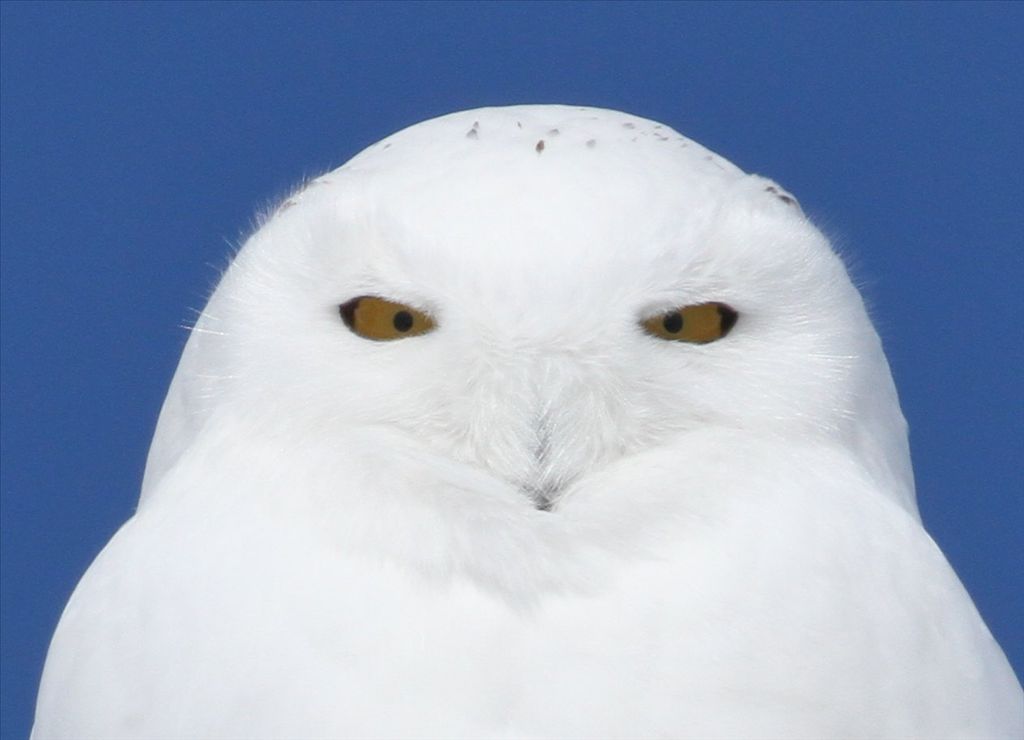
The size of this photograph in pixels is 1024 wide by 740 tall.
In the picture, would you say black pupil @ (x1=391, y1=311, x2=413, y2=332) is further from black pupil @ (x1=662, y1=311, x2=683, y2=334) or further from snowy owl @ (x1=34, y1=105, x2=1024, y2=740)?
black pupil @ (x1=662, y1=311, x2=683, y2=334)

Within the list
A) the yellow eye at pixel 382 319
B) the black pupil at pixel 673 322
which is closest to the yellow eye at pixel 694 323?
the black pupil at pixel 673 322

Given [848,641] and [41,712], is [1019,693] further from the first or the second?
[41,712]

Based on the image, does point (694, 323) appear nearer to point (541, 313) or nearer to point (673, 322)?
point (673, 322)

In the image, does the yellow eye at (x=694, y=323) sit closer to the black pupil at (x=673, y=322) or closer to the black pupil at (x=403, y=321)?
the black pupil at (x=673, y=322)

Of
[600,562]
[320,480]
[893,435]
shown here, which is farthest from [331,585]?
[893,435]

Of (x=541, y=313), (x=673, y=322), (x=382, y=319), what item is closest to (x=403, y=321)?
(x=382, y=319)

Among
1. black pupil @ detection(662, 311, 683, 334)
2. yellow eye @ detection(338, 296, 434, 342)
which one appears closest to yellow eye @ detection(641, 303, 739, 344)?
black pupil @ detection(662, 311, 683, 334)
